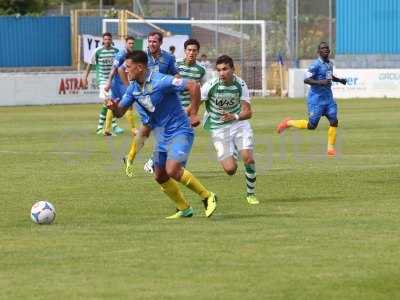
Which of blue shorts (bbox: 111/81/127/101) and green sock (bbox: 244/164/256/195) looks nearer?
green sock (bbox: 244/164/256/195)

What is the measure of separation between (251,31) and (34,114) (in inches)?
781

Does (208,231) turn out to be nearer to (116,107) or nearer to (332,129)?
(116,107)

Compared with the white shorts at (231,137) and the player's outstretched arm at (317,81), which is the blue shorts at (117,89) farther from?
the white shorts at (231,137)

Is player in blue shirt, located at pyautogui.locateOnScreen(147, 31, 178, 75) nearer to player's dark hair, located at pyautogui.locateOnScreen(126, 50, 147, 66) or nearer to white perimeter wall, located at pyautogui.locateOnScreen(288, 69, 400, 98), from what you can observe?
player's dark hair, located at pyautogui.locateOnScreen(126, 50, 147, 66)

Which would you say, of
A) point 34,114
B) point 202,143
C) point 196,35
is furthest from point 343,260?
point 196,35

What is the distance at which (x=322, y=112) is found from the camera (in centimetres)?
2505

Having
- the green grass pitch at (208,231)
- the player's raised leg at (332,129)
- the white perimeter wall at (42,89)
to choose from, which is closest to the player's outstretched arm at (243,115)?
the green grass pitch at (208,231)

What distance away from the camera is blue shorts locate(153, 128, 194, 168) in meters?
14.5

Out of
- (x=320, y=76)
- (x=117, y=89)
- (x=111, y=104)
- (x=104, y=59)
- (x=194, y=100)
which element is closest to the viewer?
(x=111, y=104)

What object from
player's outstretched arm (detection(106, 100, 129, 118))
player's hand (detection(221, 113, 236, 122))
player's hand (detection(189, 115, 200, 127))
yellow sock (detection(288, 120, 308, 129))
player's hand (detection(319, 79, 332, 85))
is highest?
player's outstretched arm (detection(106, 100, 129, 118))

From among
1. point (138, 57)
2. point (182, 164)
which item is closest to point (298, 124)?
point (182, 164)

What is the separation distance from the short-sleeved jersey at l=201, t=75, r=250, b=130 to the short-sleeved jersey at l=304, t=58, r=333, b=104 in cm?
804

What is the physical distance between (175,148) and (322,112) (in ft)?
35.6

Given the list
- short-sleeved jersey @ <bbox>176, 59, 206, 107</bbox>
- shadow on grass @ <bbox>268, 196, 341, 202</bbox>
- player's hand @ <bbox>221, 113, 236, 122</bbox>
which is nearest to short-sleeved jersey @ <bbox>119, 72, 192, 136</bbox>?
player's hand @ <bbox>221, 113, 236, 122</bbox>
